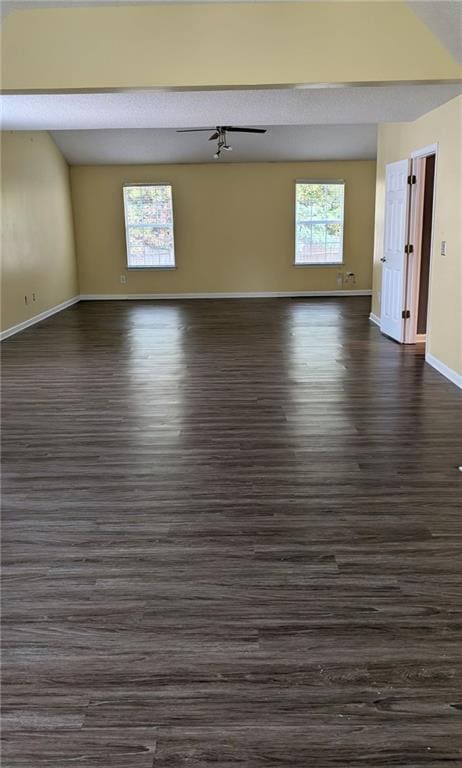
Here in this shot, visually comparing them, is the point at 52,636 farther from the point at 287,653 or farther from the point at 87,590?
the point at 287,653

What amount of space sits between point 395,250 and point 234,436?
4013mm

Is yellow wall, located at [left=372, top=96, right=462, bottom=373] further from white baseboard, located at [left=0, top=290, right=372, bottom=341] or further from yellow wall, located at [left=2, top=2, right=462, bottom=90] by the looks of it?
white baseboard, located at [left=0, top=290, right=372, bottom=341]

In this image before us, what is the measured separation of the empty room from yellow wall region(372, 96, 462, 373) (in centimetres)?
4

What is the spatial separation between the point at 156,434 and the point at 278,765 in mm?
2821

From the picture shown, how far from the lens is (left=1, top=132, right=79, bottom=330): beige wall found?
825 cm

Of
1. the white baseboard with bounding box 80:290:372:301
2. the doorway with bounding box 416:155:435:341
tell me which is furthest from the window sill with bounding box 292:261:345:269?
the doorway with bounding box 416:155:435:341

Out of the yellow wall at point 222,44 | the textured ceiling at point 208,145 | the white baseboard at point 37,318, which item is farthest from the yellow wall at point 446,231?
the white baseboard at point 37,318

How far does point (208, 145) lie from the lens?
1064 cm

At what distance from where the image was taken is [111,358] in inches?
268

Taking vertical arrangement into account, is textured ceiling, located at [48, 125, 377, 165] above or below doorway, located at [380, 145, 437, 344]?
above

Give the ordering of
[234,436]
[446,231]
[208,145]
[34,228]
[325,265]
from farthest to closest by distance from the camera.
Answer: [325,265]
[208,145]
[34,228]
[446,231]
[234,436]

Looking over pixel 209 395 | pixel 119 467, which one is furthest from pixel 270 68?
pixel 119 467

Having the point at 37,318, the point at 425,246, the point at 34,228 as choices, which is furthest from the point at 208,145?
the point at 425,246

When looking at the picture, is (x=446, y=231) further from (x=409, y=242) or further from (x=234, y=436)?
(x=234, y=436)
